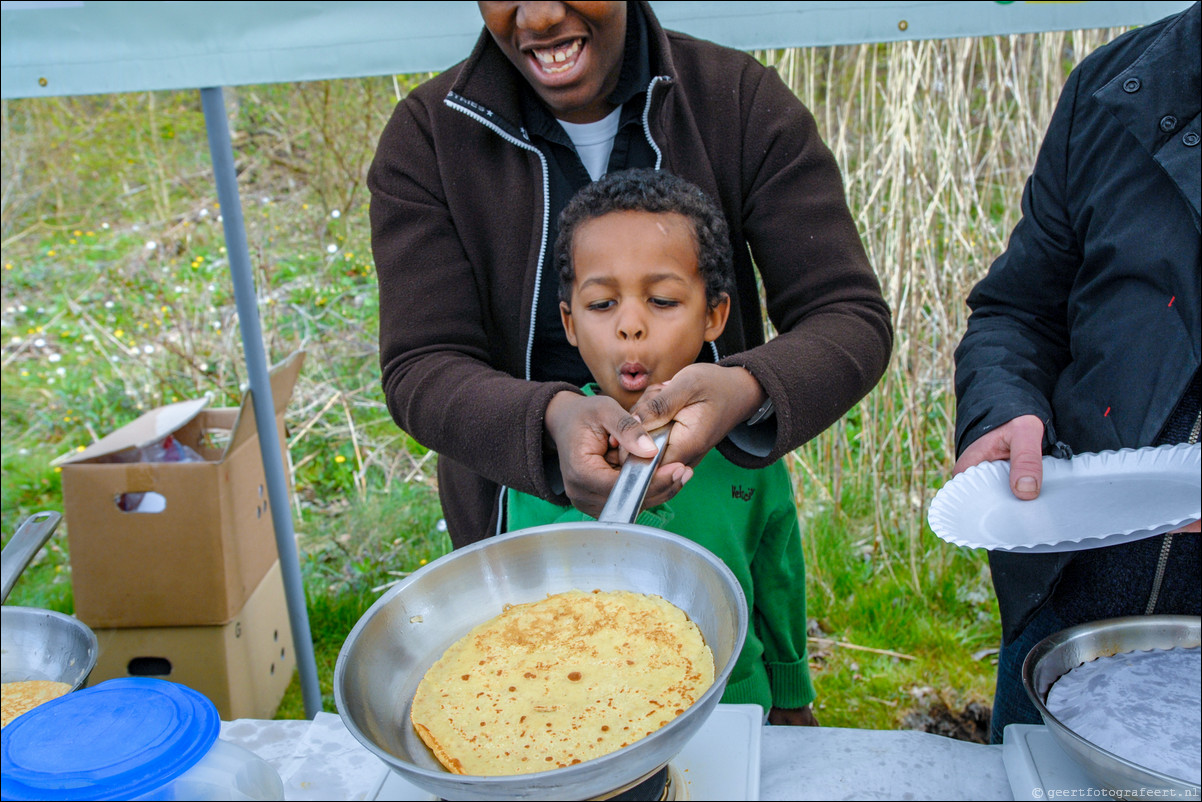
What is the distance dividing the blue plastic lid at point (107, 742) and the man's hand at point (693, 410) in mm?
553

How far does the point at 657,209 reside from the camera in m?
1.28

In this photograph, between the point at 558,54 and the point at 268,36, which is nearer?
the point at 558,54

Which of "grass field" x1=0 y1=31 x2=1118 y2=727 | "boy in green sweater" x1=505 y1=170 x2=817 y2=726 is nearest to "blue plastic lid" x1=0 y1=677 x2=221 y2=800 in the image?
"boy in green sweater" x1=505 y1=170 x2=817 y2=726

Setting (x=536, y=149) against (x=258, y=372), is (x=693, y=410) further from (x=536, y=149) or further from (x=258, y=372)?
(x=258, y=372)

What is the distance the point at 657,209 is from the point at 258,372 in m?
1.13

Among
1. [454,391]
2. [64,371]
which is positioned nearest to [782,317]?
[454,391]

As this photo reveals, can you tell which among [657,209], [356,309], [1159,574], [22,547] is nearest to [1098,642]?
[1159,574]

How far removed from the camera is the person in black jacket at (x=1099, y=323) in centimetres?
106

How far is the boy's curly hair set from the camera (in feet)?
4.18

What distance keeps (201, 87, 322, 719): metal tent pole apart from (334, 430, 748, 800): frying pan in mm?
1187

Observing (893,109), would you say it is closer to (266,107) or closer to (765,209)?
(765,209)

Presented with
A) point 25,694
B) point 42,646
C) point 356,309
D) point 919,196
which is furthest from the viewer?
point 356,309

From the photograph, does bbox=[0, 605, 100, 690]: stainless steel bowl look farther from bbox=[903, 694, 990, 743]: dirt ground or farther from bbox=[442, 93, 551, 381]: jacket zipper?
bbox=[903, 694, 990, 743]: dirt ground

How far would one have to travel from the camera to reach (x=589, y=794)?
0.66 metres
